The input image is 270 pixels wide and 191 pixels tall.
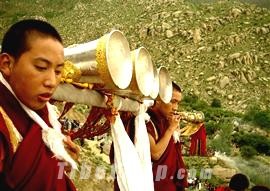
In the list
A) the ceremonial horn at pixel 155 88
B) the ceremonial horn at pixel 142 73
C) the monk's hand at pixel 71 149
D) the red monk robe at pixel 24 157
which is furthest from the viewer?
the ceremonial horn at pixel 155 88

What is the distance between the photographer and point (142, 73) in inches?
94.0

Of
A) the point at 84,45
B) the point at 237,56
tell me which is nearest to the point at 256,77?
the point at 237,56

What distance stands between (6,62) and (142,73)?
3.39 feet

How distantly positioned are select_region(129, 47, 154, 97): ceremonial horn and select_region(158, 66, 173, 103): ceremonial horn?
0.43 meters

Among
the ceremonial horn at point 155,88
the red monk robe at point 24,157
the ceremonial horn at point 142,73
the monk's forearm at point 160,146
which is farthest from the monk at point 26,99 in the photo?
the monk's forearm at point 160,146

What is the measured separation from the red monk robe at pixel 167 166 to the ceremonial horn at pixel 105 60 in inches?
42.8

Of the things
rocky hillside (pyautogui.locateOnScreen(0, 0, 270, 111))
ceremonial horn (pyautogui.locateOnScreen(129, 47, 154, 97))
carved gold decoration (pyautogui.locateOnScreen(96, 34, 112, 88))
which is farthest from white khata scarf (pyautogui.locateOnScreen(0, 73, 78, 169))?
rocky hillside (pyautogui.locateOnScreen(0, 0, 270, 111))

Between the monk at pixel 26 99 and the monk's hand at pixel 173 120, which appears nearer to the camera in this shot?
the monk at pixel 26 99

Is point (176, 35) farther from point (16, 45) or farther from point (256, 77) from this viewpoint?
point (16, 45)

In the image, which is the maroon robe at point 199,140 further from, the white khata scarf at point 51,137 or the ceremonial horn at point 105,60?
the white khata scarf at point 51,137

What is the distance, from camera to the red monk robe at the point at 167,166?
10.7ft

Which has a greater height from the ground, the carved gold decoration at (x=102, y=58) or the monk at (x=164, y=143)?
the carved gold decoration at (x=102, y=58)

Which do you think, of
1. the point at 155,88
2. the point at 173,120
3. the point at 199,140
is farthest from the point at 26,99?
the point at 199,140

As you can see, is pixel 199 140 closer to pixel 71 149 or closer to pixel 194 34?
pixel 71 149
